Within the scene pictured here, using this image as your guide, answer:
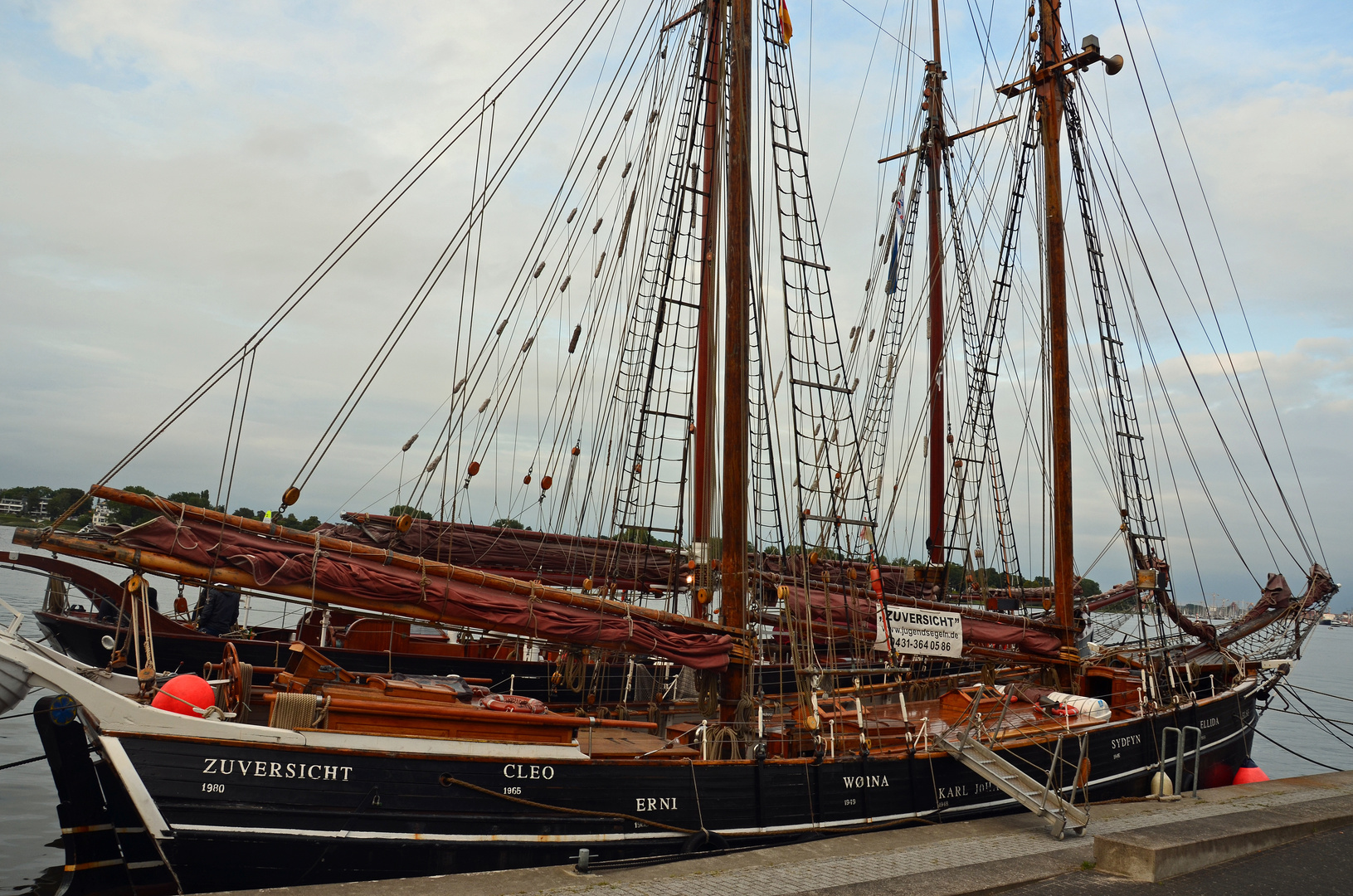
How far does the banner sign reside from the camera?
12.6m

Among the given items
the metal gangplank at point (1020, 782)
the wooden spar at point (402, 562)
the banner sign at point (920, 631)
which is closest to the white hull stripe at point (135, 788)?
the wooden spar at point (402, 562)

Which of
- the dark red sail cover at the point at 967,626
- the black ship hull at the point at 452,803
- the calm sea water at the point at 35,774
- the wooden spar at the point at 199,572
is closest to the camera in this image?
the black ship hull at the point at 452,803

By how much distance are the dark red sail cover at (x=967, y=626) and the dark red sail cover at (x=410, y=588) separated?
4190 millimetres

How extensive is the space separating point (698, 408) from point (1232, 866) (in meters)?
15.5

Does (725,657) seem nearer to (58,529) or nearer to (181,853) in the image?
(181,853)

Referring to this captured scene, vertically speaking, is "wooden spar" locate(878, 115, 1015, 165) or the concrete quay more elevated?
"wooden spar" locate(878, 115, 1015, 165)

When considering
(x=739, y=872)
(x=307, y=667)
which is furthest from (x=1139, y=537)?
(x=307, y=667)

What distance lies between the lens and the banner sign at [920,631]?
12.6 m

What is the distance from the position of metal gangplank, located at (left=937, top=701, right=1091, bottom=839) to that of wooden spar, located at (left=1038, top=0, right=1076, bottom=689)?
5.23 metres

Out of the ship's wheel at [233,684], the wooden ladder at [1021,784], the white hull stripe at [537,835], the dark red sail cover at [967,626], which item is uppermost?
the dark red sail cover at [967,626]

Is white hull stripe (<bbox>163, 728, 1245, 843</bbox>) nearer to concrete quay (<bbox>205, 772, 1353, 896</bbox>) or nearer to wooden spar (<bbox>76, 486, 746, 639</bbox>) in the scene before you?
concrete quay (<bbox>205, 772, 1353, 896</bbox>)

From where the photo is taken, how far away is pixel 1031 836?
9125 mm

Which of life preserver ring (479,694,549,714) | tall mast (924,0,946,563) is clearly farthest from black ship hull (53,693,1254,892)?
tall mast (924,0,946,563)

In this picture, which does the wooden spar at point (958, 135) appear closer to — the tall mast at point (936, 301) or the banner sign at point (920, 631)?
the tall mast at point (936, 301)
